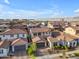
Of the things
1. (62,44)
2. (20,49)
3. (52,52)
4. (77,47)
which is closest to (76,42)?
(77,47)

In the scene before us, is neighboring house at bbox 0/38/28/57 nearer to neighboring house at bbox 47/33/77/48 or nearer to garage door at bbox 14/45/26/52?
garage door at bbox 14/45/26/52

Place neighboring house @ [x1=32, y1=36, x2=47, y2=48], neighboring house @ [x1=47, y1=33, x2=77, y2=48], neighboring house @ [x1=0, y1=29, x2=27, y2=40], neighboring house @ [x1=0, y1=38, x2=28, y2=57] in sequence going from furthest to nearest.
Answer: neighboring house @ [x1=0, y1=29, x2=27, y2=40] → neighboring house @ [x1=32, y1=36, x2=47, y2=48] → neighboring house @ [x1=47, y1=33, x2=77, y2=48] → neighboring house @ [x1=0, y1=38, x2=28, y2=57]

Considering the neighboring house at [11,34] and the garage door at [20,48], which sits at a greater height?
the neighboring house at [11,34]

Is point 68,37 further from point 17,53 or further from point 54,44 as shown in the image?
point 17,53

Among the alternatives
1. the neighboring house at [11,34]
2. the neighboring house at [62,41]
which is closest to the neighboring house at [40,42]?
the neighboring house at [62,41]

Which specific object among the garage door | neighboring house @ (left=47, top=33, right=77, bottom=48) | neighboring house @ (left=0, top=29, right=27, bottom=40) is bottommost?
the garage door

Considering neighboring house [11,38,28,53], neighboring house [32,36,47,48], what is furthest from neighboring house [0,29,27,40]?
neighboring house [11,38,28,53]

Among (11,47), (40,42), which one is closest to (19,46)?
(11,47)

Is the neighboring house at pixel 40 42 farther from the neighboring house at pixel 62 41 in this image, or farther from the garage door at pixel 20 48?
the garage door at pixel 20 48

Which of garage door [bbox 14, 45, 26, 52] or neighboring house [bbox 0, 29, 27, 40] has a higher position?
neighboring house [bbox 0, 29, 27, 40]

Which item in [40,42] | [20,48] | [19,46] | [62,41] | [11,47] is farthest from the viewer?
[40,42]

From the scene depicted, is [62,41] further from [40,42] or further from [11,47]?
[11,47]
